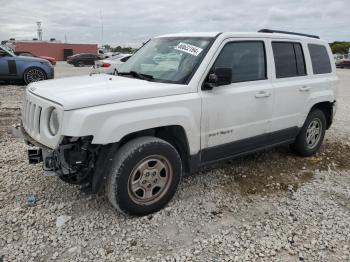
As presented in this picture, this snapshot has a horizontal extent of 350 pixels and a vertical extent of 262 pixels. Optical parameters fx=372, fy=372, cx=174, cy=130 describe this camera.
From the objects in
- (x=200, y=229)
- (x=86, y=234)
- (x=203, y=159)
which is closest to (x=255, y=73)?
(x=203, y=159)

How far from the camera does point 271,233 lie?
3.58 m

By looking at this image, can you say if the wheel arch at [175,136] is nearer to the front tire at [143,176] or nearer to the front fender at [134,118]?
the front fender at [134,118]

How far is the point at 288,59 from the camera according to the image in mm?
5094

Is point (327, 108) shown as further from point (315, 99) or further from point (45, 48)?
point (45, 48)

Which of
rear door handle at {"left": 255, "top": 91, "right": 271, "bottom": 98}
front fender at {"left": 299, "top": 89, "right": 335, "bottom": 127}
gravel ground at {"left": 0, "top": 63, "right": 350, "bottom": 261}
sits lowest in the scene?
gravel ground at {"left": 0, "top": 63, "right": 350, "bottom": 261}

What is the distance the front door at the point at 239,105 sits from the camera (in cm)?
410

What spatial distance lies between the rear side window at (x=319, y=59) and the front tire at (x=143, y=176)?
295 cm

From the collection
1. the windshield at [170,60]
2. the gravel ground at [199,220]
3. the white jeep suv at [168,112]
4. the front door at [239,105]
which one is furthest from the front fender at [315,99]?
the windshield at [170,60]

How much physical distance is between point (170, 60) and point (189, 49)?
0.83 ft

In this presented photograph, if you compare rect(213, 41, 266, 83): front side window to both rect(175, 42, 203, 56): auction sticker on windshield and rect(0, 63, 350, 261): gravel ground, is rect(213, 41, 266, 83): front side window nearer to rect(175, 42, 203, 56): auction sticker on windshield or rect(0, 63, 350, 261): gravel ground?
rect(175, 42, 203, 56): auction sticker on windshield

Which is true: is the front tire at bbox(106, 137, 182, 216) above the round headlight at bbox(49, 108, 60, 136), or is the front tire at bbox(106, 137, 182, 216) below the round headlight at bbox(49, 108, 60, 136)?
below

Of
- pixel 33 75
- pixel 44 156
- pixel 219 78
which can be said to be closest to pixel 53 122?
pixel 44 156

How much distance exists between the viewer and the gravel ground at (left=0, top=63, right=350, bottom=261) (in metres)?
3.25

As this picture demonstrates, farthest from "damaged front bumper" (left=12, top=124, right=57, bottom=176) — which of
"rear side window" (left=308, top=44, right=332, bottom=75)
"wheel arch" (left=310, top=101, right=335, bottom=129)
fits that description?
"wheel arch" (left=310, top=101, right=335, bottom=129)
